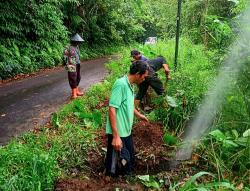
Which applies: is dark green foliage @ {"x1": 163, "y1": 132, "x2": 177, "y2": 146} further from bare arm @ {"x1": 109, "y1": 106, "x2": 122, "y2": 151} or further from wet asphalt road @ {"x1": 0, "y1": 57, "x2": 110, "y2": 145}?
wet asphalt road @ {"x1": 0, "y1": 57, "x2": 110, "y2": 145}

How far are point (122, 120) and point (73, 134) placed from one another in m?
1.72

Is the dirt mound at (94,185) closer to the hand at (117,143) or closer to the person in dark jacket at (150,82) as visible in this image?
the hand at (117,143)

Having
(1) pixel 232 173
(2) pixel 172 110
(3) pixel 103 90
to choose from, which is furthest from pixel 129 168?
(3) pixel 103 90

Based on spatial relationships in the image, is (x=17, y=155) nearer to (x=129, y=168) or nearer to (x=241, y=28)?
(x=129, y=168)

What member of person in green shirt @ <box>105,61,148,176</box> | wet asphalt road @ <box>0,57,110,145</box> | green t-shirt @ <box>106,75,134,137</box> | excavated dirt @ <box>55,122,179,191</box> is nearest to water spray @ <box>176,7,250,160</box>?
excavated dirt @ <box>55,122,179,191</box>

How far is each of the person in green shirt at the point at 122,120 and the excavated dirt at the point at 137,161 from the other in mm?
252

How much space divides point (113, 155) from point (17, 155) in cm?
131

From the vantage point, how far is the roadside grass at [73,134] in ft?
15.7

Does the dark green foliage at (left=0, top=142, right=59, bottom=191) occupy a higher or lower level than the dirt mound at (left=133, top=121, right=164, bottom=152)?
higher

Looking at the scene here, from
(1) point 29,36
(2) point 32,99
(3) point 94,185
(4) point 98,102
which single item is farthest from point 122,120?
(1) point 29,36

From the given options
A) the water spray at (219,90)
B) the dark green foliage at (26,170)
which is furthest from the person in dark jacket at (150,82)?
the dark green foliage at (26,170)

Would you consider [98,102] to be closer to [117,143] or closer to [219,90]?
[219,90]

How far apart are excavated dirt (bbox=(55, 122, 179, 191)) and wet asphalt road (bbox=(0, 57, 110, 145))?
1652mm

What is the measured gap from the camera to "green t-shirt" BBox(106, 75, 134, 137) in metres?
4.87
